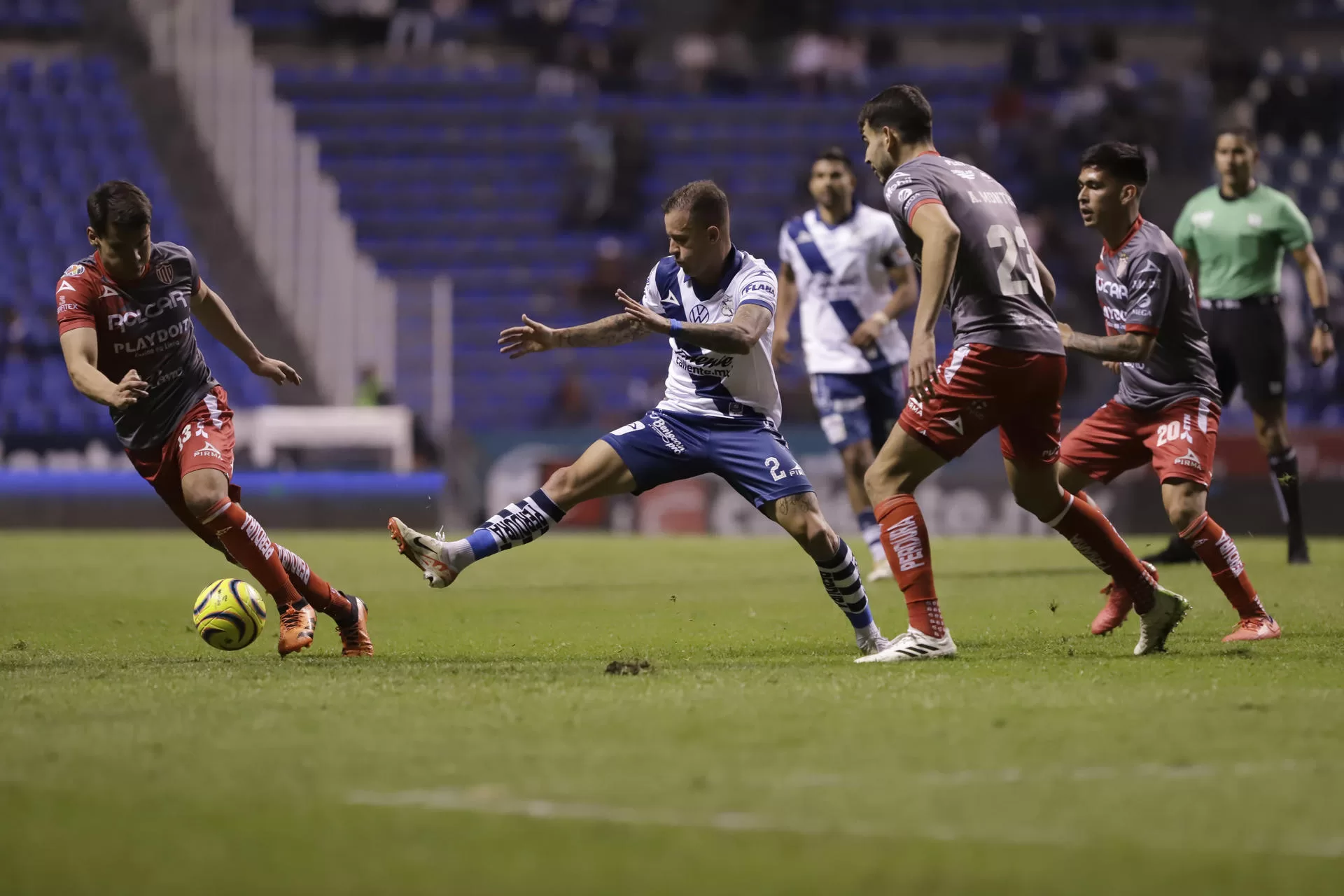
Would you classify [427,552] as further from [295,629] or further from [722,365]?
[722,365]

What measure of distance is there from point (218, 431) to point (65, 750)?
282cm

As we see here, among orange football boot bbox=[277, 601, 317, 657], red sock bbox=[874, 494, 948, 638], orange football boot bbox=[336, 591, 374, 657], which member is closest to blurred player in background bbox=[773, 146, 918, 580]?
red sock bbox=[874, 494, 948, 638]

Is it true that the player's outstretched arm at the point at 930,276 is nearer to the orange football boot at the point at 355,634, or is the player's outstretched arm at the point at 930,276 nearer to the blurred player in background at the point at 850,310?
the orange football boot at the point at 355,634

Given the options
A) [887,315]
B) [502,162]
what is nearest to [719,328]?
[887,315]

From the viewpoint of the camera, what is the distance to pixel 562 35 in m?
28.2

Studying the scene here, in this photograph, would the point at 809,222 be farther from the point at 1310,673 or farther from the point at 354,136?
the point at 354,136

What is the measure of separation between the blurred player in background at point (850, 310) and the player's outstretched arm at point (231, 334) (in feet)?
15.6

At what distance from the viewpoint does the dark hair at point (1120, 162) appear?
7699 mm

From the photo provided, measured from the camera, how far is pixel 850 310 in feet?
39.9

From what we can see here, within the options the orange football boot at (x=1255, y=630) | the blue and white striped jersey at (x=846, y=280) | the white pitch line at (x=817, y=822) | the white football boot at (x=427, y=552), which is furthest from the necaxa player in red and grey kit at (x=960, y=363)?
the blue and white striped jersey at (x=846, y=280)

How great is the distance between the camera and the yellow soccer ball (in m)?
7.41

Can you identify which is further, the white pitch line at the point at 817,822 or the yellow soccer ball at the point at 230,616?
the yellow soccer ball at the point at 230,616

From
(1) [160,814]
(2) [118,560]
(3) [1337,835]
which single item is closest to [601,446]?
(1) [160,814]

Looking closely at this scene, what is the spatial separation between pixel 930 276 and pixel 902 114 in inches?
32.4
